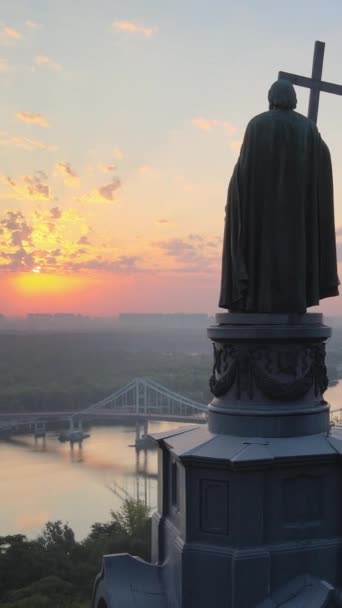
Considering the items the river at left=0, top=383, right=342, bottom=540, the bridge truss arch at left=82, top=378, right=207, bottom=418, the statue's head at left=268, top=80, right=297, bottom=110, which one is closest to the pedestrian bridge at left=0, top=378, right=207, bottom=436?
the bridge truss arch at left=82, top=378, right=207, bottom=418

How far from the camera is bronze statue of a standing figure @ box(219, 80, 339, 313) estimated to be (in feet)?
13.6

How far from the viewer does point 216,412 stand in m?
4.06

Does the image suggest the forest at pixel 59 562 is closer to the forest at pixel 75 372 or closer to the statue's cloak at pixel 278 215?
the statue's cloak at pixel 278 215

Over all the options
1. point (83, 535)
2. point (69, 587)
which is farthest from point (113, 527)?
point (69, 587)

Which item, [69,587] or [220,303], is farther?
[69,587]

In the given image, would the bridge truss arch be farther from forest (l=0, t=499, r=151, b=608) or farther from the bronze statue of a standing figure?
the bronze statue of a standing figure

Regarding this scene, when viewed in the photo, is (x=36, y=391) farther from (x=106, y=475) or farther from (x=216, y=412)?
(x=216, y=412)

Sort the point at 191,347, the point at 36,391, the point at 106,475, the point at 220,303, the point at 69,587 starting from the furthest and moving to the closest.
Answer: the point at 191,347 < the point at 36,391 < the point at 106,475 < the point at 69,587 < the point at 220,303

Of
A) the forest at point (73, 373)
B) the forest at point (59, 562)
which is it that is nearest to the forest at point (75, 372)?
the forest at point (73, 373)

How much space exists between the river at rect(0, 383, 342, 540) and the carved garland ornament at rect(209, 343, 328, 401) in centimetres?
1914

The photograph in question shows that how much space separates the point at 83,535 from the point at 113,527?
11.2ft

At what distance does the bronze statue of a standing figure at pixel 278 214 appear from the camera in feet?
13.6

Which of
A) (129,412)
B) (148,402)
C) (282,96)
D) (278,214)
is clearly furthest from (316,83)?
(148,402)

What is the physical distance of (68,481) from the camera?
3105 cm
